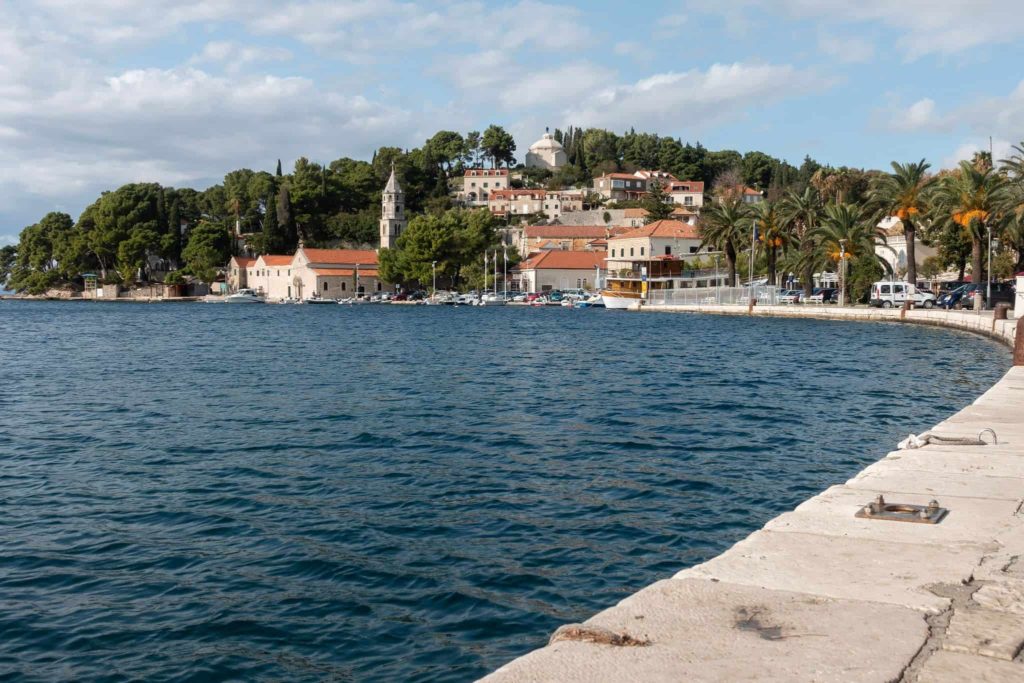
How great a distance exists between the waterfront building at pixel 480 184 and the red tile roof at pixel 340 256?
45027mm

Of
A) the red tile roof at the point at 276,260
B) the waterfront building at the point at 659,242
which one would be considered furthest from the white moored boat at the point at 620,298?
the red tile roof at the point at 276,260

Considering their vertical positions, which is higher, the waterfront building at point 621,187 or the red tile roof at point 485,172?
the red tile roof at point 485,172

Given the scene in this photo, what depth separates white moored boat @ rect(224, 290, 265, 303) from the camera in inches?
5133

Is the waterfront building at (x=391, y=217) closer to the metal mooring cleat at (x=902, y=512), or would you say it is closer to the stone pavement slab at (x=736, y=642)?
the metal mooring cleat at (x=902, y=512)

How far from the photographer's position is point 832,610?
4.98 metres

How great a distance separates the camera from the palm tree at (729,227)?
77.9m

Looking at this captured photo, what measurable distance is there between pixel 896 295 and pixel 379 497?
5823 centimetres

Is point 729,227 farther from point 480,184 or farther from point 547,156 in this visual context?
point 547,156

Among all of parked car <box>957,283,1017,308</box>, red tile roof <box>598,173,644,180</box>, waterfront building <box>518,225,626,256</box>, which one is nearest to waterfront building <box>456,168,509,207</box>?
red tile roof <box>598,173,644,180</box>

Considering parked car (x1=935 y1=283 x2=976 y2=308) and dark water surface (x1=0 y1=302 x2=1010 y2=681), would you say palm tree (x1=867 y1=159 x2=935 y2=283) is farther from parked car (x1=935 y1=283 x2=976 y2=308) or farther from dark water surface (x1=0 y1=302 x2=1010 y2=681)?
dark water surface (x1=0 y1=302 x2=1010 y2=681)

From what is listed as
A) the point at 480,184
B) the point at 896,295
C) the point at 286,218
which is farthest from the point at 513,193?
the point at 896,295

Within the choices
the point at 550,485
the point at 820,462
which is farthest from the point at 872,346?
the point at 550,485

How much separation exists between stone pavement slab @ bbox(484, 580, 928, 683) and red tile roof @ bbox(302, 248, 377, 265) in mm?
124766

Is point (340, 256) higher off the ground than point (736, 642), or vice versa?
point (340, 256)
